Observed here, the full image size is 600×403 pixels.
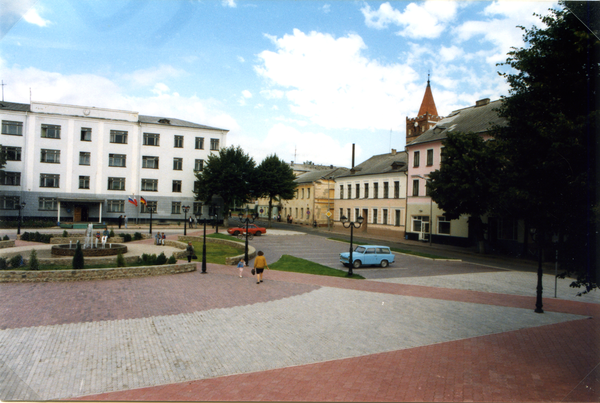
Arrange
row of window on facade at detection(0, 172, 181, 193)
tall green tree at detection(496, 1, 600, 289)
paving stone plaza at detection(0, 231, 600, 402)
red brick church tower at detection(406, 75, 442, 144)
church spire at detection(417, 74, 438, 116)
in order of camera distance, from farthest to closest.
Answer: church spire at detection(417, 74, 438, 116), red brick church tower at detection(406, 75, 442, 144), row of window on facade at detection(0, 172, 181, 193), paving stone plaza at detection(0, 231, 600, 402), tall green tree at detection(496, 1, 600, 289)

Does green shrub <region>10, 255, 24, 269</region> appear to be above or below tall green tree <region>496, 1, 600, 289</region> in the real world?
below

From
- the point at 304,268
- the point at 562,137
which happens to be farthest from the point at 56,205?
the point at 562,137

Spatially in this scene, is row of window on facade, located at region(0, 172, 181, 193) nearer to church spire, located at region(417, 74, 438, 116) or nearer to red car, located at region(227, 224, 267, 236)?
red car, located at region(227, 224, 267, 236)

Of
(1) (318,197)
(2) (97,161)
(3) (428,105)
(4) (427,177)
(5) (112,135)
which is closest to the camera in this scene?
(4) (427,177)

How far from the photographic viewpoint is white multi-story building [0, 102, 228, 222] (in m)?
42.7

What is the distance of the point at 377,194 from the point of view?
51.0 meters

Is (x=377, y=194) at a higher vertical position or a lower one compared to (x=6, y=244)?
higher

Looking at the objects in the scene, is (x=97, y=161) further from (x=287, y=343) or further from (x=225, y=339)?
(x=287, y=343)

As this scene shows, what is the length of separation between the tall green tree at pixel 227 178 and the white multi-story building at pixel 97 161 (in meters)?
3.64

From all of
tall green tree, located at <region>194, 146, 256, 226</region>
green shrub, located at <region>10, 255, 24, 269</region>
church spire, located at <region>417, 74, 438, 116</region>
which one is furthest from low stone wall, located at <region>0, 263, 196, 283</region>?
church spire, located at <region>417, 74, 438, 116</region>

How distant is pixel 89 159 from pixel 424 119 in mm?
55500

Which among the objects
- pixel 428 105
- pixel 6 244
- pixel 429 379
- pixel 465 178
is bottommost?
pixel 429 379

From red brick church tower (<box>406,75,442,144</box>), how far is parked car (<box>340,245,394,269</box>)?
51.4 meters

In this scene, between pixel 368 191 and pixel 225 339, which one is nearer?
pixel 225 339
